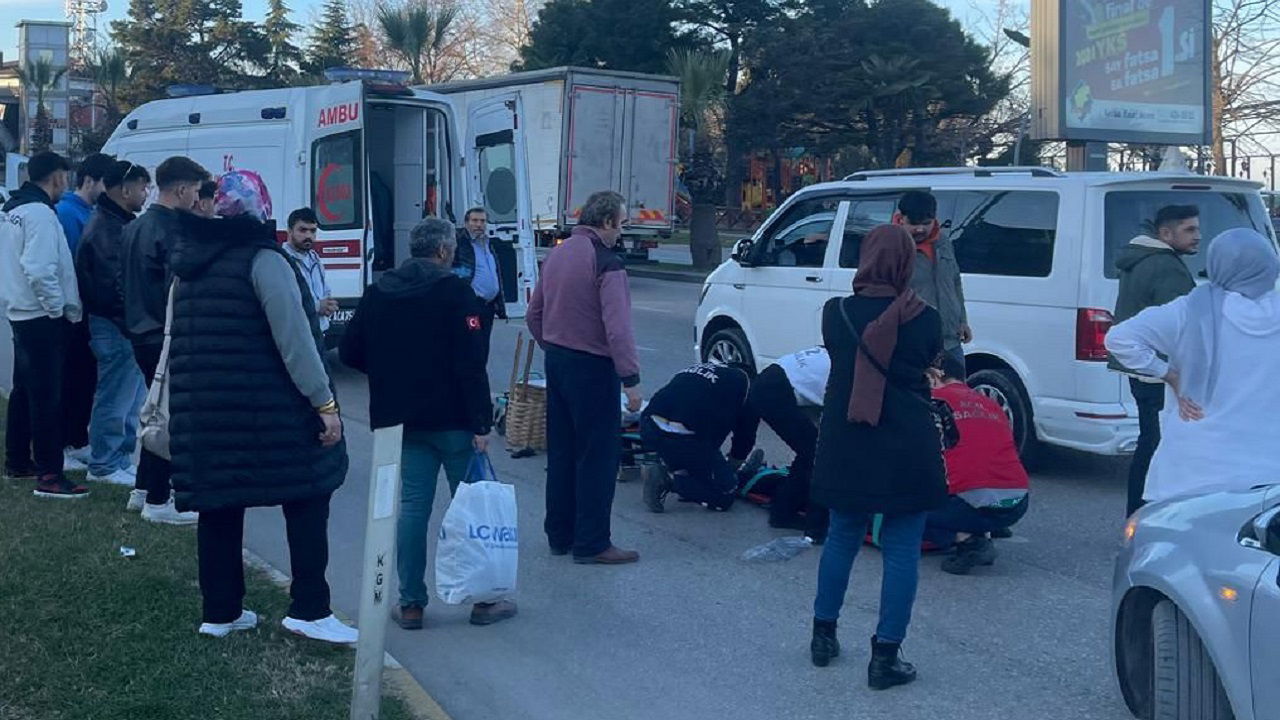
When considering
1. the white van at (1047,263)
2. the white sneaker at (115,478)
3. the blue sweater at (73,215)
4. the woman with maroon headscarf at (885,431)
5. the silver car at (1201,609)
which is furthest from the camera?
the white van at (1047,263)

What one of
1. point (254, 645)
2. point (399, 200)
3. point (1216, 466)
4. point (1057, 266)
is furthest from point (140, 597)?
point (399, 200)

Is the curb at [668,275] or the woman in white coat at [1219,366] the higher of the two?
the curb at [668,275]

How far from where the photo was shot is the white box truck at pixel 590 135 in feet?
78.6

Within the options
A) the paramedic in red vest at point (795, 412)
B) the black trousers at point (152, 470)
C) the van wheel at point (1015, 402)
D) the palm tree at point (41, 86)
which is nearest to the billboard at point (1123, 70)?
the van wheel at point (1015, 402)

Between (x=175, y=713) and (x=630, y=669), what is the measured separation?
173 centimetres

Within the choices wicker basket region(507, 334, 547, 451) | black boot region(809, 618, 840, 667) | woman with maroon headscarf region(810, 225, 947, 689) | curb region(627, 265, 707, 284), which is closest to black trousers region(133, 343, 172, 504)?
wicker basket region(507, 334, 547, 451)

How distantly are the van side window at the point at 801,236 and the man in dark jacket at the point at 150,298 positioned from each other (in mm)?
4957

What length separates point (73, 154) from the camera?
165 feet

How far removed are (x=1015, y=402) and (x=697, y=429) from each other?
231cm

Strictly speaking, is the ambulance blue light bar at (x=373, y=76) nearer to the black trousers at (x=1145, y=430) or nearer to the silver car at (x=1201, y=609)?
the black trousers at (x=1145, y=430)

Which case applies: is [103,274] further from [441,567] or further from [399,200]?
[399,200]

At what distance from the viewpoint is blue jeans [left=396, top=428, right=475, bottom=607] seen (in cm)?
598

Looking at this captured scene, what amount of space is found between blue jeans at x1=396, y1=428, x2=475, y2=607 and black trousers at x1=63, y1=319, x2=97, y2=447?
303 cm

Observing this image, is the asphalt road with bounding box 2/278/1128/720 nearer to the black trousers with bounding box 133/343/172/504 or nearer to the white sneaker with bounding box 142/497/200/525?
the white sneaker with bounding box 142/497/200/525
